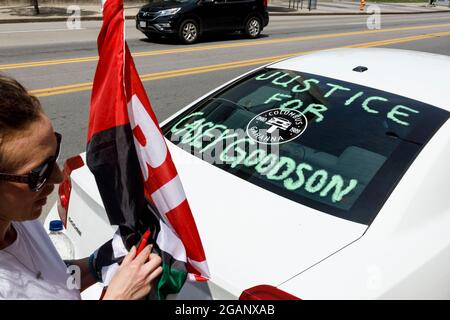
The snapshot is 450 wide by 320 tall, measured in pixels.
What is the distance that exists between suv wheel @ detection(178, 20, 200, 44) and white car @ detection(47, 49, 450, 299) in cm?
1086

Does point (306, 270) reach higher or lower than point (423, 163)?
lower

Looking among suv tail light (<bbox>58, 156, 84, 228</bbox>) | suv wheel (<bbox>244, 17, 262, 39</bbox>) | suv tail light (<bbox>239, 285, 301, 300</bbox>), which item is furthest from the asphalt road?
suv tail light (<bbox>239, 285, 301, 300</bbox>)

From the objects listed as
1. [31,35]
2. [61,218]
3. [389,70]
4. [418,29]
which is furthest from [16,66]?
[418,29]

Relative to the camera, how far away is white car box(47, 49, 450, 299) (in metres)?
1.84

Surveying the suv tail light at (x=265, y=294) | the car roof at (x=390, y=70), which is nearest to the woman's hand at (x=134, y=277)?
the suv tail light at (x=265, y=294)

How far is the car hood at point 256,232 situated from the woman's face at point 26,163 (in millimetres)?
727

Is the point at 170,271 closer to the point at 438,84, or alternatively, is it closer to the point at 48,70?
the point at 438,84

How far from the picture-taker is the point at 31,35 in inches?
552

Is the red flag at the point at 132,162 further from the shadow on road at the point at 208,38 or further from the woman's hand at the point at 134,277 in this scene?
the shadow on road at the point at 208,38

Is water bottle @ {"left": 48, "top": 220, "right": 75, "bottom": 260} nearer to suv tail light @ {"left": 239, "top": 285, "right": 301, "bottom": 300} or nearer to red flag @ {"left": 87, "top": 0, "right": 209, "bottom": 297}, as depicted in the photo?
red flag @ {"left": 87, "top": 0, "right": 209, "bottom": 297}

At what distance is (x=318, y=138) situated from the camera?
2559 millimetres

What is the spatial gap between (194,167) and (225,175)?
206 mm
